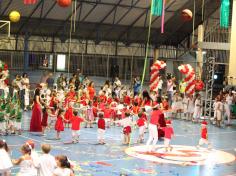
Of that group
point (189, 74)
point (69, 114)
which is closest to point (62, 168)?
point (69, 114)

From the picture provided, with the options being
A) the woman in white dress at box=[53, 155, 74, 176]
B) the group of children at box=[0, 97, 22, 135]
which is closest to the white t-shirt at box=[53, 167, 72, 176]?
the woman in white dress at box=[53, 155, 74, 176]

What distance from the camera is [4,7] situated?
32.1 meters

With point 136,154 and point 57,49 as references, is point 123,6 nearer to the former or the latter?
point 57,49

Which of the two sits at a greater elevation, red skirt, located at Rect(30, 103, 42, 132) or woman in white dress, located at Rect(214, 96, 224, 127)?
woman in white dress, located at Rect(214, 96, 224, 127)

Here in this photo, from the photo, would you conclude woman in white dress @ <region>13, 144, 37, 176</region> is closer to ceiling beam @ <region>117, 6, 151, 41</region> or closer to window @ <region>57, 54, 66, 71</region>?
ceiling beam @ <region>117, 6, 151, 41</region>

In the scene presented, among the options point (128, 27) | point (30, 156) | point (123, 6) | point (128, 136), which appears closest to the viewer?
point (30, 156)

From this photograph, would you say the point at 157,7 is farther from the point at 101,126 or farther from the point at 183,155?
the point at 183,155

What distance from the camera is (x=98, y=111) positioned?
2214 cm

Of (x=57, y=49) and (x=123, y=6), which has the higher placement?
(x=123, y=6)

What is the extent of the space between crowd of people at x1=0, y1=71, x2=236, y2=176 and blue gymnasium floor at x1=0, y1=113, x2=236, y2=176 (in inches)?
21.3

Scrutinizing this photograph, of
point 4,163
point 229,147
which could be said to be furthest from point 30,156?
point 229,147

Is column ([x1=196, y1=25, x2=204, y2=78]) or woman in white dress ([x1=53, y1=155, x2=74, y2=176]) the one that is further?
column ([x1=196, y1=25, x2=204, y2=78])

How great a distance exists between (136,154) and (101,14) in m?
21.1

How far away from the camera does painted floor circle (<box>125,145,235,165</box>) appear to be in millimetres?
15694
